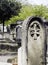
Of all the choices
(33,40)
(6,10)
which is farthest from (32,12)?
(33,40)

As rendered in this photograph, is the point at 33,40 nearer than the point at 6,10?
Yes

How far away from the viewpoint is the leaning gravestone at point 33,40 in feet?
26.1

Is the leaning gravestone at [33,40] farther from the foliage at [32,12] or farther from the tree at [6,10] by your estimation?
the tree at [6,10]

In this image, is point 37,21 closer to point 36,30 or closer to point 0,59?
point 36,30

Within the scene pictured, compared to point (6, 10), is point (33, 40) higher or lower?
lower

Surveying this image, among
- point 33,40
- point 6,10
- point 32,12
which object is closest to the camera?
point 33,40

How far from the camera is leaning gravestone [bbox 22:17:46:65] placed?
796 cm

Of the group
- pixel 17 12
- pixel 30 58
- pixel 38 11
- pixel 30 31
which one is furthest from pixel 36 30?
pixel 17 12

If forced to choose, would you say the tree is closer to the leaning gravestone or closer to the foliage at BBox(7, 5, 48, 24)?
the foliage at BBox(7, 5, 48, 24)

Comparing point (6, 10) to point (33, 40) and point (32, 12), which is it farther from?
point (33, 40)

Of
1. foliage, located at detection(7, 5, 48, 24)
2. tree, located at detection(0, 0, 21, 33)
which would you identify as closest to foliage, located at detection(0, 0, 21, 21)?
tree, located at detection(0, 0, 21, 33)

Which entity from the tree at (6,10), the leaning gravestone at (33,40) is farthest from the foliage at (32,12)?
the leaning gravestone at (33,40)

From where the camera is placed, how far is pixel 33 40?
7957mm

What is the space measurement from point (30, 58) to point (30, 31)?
0.65 m
